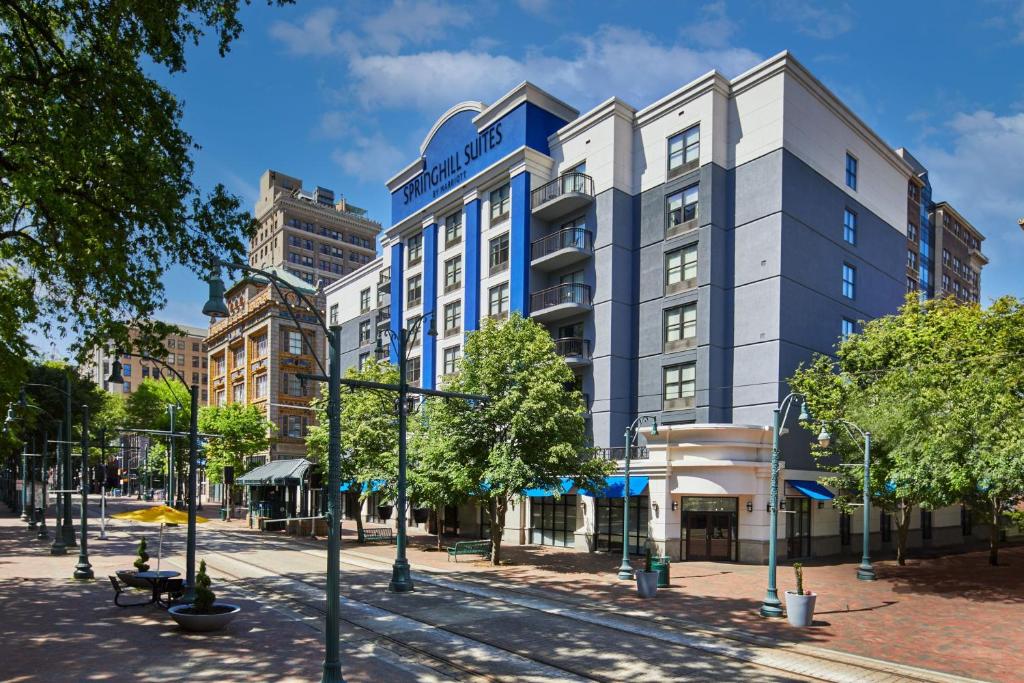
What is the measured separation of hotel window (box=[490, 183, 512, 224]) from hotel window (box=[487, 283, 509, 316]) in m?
4.08

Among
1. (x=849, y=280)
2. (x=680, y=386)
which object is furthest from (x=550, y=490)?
(x=849, y=280)

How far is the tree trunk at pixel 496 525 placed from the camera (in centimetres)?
3025

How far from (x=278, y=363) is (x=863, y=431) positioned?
181ft

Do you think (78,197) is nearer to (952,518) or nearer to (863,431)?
(863,431)

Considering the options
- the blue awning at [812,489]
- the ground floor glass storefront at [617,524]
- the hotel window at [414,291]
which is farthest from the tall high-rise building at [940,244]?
the ground floor glass storefront at [617,524]

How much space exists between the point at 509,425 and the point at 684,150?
17.5 meters

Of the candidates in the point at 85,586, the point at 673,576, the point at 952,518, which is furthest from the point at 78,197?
the point at 952,518

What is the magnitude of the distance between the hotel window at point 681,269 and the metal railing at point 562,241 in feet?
14.4

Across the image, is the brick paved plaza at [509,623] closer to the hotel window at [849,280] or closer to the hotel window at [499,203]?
the hotel window at [849,280]

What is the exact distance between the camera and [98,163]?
16.9 m

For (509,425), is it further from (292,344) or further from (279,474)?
(292,344)

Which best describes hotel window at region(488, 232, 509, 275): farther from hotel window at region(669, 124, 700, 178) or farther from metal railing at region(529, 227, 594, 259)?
hotel window at region(669, 124, 700, 178)

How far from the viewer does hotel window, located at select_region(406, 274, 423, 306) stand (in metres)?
49.8

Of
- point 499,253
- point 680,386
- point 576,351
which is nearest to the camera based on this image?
point 680,386
